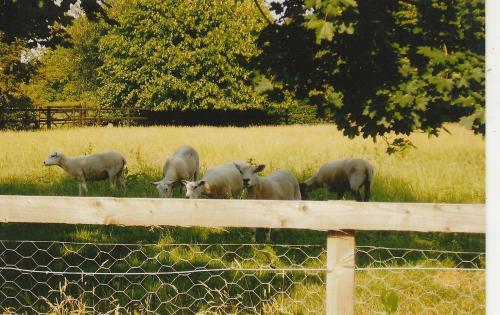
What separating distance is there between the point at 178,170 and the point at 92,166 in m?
2.00

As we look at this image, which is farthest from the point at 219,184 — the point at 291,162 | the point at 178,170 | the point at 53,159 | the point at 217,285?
the point at 291,162

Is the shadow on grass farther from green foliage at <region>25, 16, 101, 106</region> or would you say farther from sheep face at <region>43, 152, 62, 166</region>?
green foliage at <region>25, 16, 101, 106</region>

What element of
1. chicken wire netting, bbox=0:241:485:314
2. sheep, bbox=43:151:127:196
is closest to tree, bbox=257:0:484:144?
chicken wire netting, bbox=0:241:485:314

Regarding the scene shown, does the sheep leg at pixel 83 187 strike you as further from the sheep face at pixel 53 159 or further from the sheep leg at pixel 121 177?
the sheep face at pixel 53 159

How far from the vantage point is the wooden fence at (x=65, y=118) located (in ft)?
115

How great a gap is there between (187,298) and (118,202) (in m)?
2.18

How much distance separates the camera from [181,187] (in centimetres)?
1152

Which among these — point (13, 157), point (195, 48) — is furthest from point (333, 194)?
point (195, 48)

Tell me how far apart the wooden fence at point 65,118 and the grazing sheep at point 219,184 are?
27914 mm

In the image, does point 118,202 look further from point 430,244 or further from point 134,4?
point 134,4

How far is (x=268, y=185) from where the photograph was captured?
9062mm

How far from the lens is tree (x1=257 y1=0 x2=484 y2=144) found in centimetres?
495

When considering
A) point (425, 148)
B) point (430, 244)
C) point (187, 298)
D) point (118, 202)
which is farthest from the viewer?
point (425, 148)

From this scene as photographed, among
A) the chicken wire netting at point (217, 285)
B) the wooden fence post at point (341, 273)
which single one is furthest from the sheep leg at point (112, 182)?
the wooden fence post at point (341, 273)
